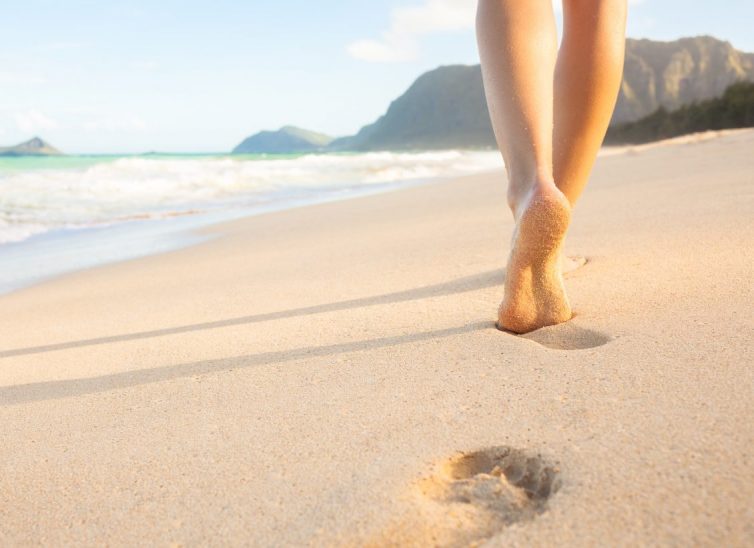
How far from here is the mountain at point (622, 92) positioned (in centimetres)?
6838

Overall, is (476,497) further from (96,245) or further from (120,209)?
(120,209)

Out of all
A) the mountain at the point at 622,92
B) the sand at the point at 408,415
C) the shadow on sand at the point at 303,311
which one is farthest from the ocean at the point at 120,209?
the mountain at the point at 622,92

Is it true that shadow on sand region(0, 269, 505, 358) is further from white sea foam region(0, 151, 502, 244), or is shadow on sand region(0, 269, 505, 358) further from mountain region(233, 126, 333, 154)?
mountain region(233, 126, 333, 154)

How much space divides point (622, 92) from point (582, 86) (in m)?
74.8

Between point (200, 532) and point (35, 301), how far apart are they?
89.3 inches

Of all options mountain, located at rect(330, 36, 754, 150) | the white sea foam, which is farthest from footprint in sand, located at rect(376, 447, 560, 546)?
mountain, located at rect(330, 36, 754, 150)

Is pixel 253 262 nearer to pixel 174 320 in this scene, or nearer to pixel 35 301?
pixel 35 301

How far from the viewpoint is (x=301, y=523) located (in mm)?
663

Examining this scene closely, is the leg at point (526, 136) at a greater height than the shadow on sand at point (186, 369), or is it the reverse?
the leg at point (526, 136)

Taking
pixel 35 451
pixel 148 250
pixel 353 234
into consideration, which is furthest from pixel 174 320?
pixel 148 250

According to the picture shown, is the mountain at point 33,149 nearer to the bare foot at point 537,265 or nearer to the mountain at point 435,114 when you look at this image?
the mountain at point 435,114

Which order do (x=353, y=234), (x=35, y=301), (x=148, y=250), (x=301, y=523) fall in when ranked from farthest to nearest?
(x=148, y=250)
(x=353, y=234)
(x=35, y=301)
(x=301, y=523)

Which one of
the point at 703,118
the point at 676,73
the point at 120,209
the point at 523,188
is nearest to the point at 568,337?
the point at 523,188

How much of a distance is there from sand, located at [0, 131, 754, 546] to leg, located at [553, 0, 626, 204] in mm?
290
